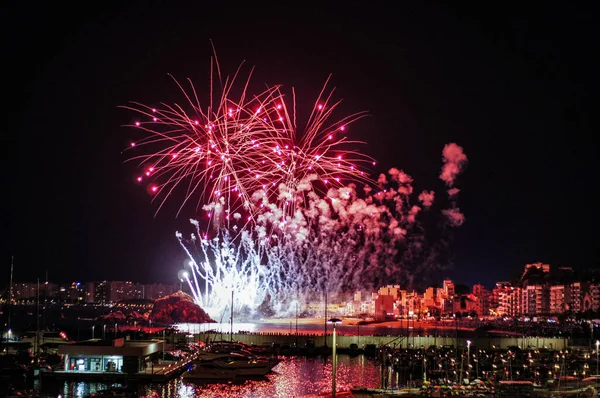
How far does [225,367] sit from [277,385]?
3123 mm

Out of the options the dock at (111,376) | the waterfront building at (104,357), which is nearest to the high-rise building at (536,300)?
the dock at (111,376)

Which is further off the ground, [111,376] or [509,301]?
[111,376]

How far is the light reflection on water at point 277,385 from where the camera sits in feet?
95.6

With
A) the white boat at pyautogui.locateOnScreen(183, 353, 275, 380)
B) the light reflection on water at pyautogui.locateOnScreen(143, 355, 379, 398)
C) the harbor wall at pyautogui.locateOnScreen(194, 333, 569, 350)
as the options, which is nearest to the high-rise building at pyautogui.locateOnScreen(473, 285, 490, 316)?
the harbor wall at pyautogui.locateOnScreen(194, 333, 569, 350)

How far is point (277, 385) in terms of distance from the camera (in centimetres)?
3191

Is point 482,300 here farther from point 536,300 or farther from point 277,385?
point 277,385

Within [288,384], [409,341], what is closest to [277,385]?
[288,384]

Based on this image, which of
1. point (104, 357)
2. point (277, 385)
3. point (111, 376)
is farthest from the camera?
point (277, 385)

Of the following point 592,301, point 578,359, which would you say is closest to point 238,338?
point 578,359

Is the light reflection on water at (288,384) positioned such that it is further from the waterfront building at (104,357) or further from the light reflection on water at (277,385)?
the waterfront building at (104,357)

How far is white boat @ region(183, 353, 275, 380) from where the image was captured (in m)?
33.3

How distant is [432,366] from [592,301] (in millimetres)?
67475

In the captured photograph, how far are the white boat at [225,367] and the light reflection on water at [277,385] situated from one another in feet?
1.96

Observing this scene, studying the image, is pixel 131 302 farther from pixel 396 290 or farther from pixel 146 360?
pixel 146 360
